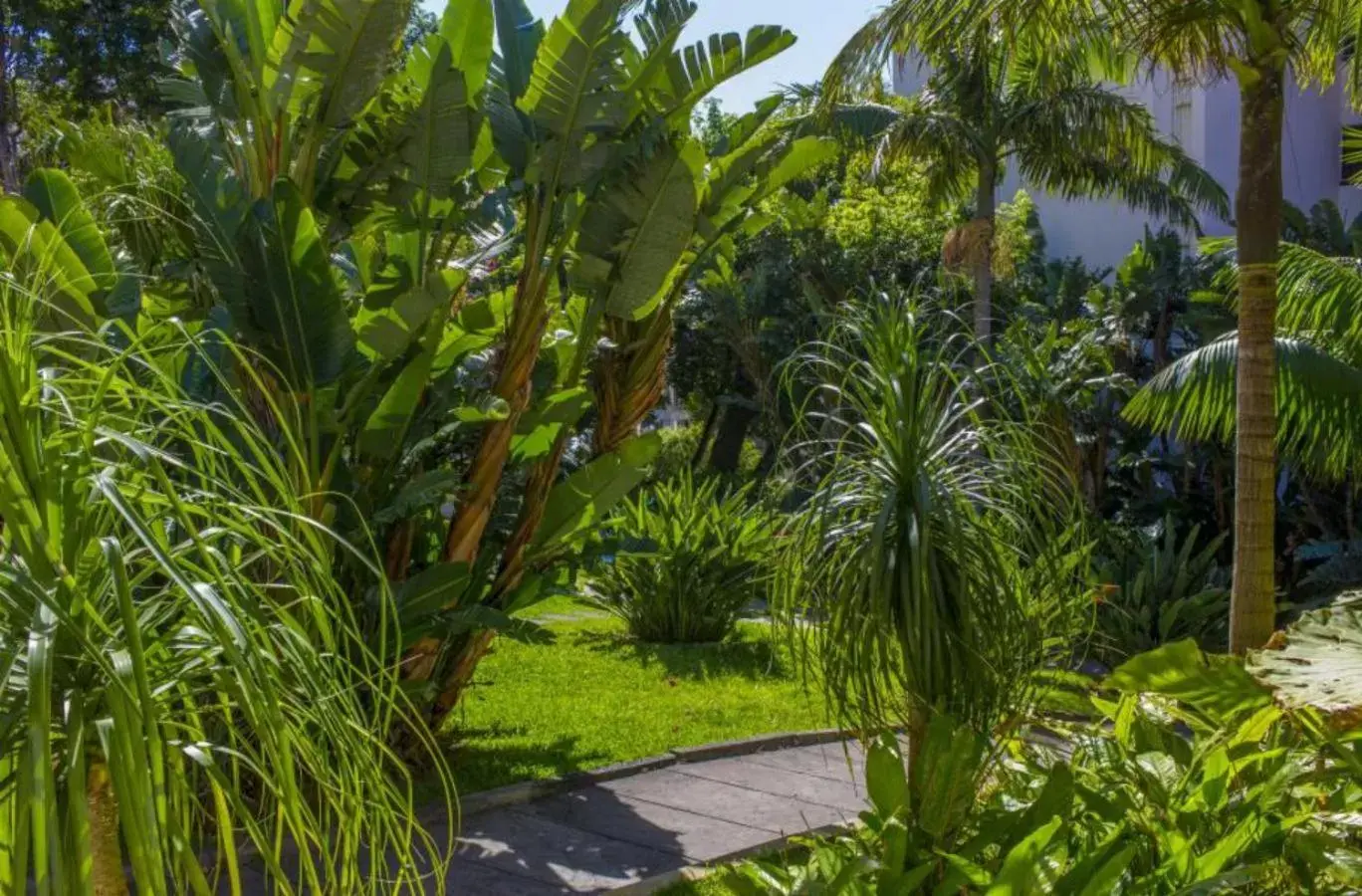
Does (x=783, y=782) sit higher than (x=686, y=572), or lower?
lower

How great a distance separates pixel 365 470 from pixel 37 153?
10.4 meters

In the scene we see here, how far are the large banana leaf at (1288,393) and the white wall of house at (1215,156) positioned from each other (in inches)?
A: 587

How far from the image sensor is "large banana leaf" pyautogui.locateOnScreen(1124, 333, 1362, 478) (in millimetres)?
10406

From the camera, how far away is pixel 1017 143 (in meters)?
20.0

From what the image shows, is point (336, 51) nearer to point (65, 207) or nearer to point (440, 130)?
point (440, 130)

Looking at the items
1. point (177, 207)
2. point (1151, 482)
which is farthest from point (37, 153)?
point (1151, 482)

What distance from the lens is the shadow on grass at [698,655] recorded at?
12336mm

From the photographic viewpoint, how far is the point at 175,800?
257 centimetres

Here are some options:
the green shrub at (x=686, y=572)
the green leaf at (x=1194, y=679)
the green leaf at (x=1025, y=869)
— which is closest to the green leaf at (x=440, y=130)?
the green leaf at (x=1194, y=679)

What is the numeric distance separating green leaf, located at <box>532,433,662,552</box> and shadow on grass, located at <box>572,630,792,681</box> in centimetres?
409

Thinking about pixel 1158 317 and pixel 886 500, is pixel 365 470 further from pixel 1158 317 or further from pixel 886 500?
pixel 1158 317

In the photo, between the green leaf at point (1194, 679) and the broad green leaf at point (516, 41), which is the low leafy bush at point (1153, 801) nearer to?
the green leaf at point (1194, 679)

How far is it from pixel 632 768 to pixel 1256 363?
4.08 metres

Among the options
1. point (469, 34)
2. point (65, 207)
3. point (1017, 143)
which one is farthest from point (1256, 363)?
point (1017, 143)
